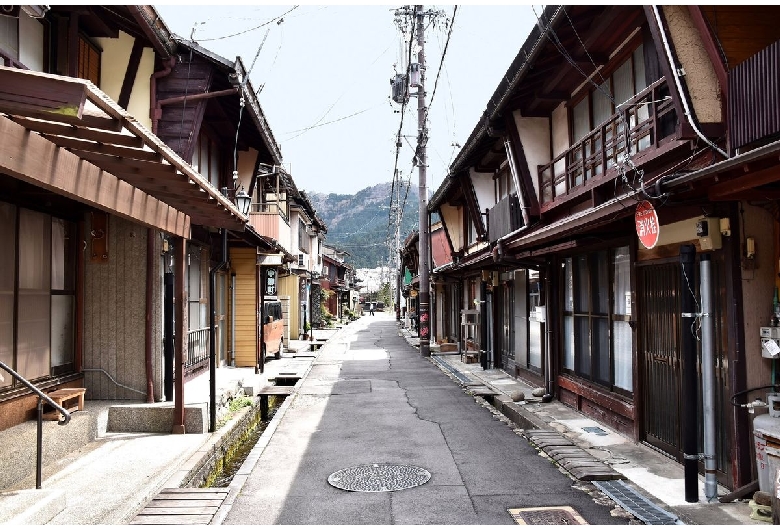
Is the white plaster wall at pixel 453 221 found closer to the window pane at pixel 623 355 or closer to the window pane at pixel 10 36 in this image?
the window pane at pixel 623 355

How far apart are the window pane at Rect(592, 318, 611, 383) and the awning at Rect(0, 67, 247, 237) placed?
749 centimetres

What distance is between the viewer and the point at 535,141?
1418 centimetres

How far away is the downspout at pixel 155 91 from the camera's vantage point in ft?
38.5

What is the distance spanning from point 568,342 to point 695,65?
7.80m

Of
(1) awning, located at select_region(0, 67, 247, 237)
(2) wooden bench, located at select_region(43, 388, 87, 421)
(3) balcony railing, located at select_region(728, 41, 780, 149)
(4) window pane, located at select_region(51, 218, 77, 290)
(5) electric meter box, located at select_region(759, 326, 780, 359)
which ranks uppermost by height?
(3) balcony railing, located at select_region(728, 41, 780, 149)

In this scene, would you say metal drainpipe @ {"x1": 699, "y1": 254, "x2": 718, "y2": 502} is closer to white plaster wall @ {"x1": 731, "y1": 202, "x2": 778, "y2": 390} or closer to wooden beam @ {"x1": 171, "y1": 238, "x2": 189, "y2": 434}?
white plaster wall @ {"x1": 731, "y1": 202, "x2": 778, "y2": 390}

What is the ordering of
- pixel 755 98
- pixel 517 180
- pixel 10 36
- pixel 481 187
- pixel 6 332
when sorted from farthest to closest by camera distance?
1. pixel 481 187
2. pixel 517 180
3. pixel 6 332
4. pixel 10 36
5. pixel 755 98

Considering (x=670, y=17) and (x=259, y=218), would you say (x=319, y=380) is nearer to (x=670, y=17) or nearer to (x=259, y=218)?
(x=259, y=218)

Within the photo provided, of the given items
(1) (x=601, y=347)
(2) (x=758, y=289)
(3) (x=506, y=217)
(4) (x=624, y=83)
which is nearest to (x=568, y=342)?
(1) (x=601, y=347)

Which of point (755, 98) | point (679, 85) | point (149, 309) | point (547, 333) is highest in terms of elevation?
point (679, 85)

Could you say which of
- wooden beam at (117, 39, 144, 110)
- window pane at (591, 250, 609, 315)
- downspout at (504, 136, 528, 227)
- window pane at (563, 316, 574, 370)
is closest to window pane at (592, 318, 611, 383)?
window pane at (591, 250, 609, 315)

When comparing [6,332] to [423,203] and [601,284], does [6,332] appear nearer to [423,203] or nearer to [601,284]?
[601,284]

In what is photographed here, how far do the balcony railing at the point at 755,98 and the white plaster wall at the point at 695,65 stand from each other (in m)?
0.20

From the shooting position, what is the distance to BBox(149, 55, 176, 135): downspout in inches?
462
